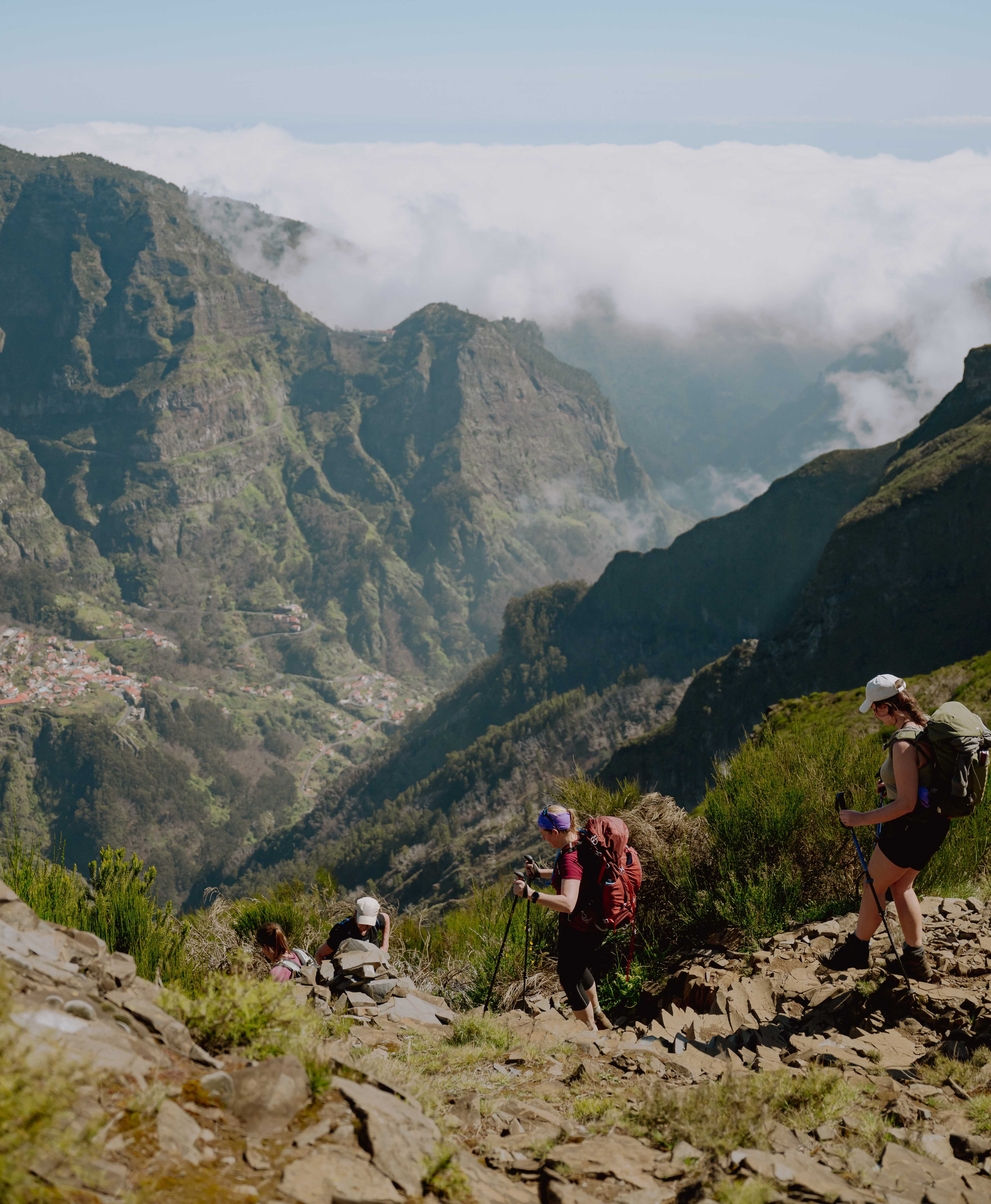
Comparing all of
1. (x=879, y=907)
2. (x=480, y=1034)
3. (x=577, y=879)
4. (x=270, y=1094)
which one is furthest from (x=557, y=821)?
(x=270, y=1094)

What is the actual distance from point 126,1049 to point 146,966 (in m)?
3.03

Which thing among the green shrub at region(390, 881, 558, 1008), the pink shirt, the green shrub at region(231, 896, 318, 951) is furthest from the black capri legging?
the green shrub at region(231, 896, 318, 951)

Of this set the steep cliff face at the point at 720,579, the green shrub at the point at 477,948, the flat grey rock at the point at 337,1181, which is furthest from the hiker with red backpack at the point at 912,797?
the steep cliff face at the point at 720,579

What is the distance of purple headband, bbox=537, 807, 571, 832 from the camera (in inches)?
330

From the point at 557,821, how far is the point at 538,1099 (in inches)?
106

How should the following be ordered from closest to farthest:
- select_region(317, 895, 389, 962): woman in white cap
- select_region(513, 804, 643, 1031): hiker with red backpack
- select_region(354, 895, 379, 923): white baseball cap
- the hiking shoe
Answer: the hiking shoe → select_region(513, 804, 643, 1031): hiker with red backpack → select_region(317, 895, 389, 962): woman in white cap → select_region(354, 895, 379, 923): white baseball cap

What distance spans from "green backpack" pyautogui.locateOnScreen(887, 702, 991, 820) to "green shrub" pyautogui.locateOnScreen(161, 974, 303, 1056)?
5.49 meters

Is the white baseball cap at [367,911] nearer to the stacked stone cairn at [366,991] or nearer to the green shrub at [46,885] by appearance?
the stacked stone cairn at [366,991]

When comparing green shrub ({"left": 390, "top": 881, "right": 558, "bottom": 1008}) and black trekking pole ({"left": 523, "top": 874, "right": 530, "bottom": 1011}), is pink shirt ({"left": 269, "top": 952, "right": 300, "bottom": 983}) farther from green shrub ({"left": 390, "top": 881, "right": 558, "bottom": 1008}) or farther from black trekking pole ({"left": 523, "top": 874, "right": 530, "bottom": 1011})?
black trekking pole ({"left": 523, "top": 874, "right": 530, "bottom": 1011})

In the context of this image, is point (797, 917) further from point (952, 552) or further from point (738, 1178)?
point (952, 552)

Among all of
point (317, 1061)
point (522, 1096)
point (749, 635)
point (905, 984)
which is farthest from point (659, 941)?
point (749, 635)

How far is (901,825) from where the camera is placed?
748 cm

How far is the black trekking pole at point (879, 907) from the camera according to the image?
740cm

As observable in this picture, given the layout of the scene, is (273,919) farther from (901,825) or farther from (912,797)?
(912,797)
